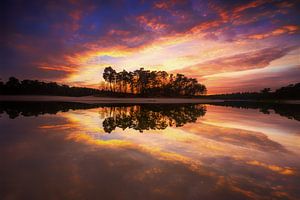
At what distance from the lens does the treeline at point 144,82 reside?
82312mm

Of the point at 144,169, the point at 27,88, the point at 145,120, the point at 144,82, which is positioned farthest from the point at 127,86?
the point at 144,169

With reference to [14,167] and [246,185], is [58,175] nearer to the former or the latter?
[14,167]

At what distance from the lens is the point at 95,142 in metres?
7.09

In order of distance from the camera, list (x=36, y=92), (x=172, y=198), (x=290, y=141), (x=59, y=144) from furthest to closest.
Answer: (x=36, y=92), (x=290, y=141), (x=59, y=144), (x=172, y=198)

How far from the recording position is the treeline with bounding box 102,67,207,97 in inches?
3241

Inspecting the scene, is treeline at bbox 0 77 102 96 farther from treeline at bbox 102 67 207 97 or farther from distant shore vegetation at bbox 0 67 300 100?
treeline at bbox 102 67 207 97

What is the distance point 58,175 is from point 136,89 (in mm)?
88775

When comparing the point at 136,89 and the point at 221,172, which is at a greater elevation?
the point at 136,89

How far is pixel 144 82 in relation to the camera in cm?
8525

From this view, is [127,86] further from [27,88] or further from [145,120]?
[145,120]

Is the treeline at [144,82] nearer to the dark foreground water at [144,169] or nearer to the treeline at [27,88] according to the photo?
the treeline at [27,88]

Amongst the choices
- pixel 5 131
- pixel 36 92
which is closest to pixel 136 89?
pixel 36 92

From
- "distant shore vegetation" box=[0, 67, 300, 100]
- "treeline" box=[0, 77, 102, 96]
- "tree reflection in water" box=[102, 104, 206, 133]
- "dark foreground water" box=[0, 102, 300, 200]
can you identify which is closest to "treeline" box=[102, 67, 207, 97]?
"distant shore vegetation" box=[0, 67, 300, 100]

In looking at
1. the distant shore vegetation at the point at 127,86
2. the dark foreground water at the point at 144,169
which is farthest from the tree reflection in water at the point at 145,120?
the distant shore vegetation at the point at 127,86
